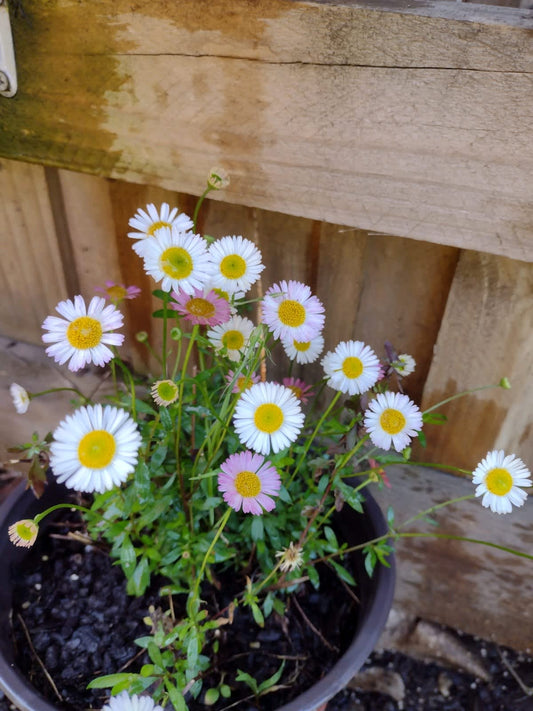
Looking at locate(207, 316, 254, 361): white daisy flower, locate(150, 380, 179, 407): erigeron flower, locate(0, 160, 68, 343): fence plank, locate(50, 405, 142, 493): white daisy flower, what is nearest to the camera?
locate(50, 405, 142, 493): white daisy flower

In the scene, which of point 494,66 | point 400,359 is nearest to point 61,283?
point 400,359

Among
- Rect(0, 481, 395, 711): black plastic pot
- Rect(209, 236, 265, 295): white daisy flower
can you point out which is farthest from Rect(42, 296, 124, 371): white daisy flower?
Rect(0, 481, 395, 711): black plastic pot

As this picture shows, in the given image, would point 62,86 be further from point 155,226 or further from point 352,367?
point 352,367

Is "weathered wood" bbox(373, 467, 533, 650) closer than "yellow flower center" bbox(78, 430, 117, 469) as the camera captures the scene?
No

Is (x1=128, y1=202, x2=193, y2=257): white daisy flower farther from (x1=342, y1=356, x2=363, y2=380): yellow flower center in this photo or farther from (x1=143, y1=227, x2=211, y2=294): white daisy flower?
(x1=342, y1=356, x2=363, y2=380): yellow flower center

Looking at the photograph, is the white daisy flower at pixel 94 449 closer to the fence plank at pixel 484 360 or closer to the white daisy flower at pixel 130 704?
the white daisy flower at pixel 130 704
